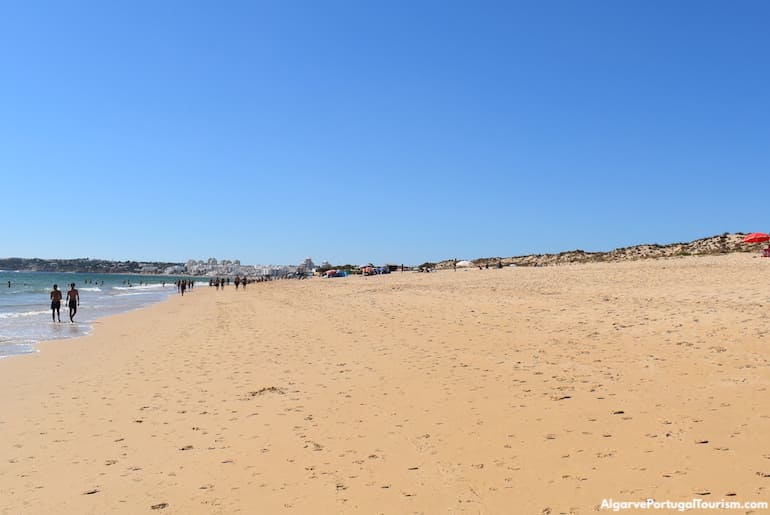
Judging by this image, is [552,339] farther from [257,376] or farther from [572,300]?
[572,300]

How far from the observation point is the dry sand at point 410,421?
487 cm

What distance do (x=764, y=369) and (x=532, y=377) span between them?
3.50 metres

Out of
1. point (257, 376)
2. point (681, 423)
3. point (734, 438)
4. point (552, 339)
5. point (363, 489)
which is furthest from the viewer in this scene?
point (552, 339)

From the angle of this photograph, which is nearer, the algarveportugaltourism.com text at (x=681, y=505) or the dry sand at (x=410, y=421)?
the algarveportugaltourism.com text at (x=681, y=505)

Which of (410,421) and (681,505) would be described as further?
(410,421)

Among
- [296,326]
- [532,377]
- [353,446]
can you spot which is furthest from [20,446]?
[296,326]

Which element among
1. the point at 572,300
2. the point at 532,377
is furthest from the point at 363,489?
the point at 572,300

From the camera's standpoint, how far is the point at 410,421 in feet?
23.3

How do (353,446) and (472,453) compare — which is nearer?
(472,453)

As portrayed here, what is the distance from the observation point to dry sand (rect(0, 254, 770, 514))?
487 cm

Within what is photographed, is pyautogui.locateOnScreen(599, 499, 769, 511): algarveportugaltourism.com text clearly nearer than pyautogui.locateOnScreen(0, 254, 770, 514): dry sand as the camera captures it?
Yes

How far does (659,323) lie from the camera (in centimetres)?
1309

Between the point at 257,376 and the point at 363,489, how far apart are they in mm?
6255

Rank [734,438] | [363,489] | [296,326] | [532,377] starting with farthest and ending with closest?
1. [296,326]
2. [532,377]
3. [734,438]
4. [363,489]
